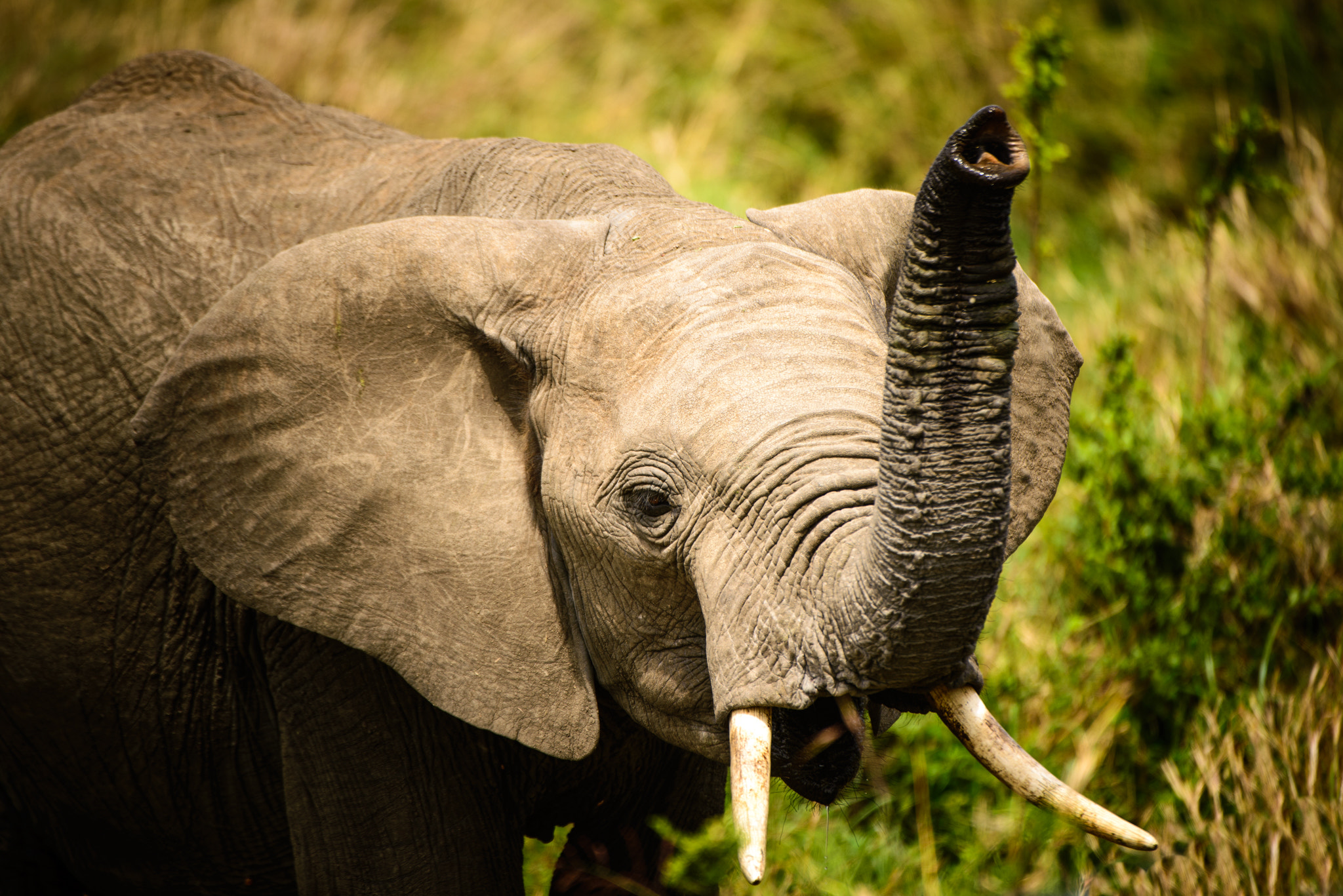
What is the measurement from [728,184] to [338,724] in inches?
218

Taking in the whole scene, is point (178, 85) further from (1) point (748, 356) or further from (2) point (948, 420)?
(2) point (948, 420)

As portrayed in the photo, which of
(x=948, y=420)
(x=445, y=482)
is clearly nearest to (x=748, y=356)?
(x=948, y=420)

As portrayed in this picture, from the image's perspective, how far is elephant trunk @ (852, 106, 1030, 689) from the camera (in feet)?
5.39

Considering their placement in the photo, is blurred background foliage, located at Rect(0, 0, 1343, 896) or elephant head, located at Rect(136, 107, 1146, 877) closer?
elephant head, located at Rect(136, 107, 1146, 877)

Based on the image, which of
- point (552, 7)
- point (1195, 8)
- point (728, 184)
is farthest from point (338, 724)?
point (1195, 8)

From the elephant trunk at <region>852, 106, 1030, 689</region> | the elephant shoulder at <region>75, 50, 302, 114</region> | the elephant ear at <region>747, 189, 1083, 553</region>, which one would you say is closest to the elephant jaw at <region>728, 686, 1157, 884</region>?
the elephant trunk at <region>852, 106, 1030, 689</region>

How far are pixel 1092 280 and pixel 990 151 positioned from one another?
6.18 meters

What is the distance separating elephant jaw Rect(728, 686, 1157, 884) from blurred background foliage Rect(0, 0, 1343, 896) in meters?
0.29

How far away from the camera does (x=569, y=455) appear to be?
2.34 metres

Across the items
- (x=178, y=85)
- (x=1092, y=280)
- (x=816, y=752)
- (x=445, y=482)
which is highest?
(x=178, y=85)

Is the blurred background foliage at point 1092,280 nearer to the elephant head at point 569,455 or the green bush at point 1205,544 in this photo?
the green bush at point 1205,544

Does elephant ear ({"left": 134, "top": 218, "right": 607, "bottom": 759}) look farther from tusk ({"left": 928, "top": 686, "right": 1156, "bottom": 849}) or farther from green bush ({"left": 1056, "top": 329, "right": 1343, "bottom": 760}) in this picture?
green bush ({"left": 1056, "top": 329, "right": 1343, "bottom": 760})

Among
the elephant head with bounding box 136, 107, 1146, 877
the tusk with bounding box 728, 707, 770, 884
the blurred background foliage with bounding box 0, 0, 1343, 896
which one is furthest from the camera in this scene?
the blurred background foliage with bounding box 0, 0, 1343, 896

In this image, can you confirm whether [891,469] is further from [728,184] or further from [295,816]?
[728,184]
